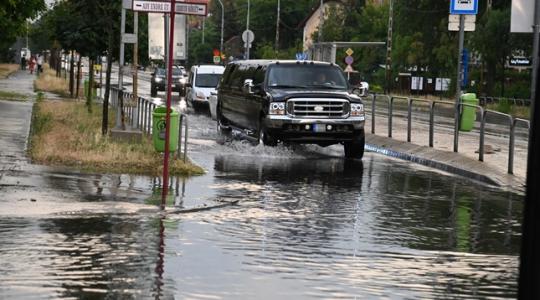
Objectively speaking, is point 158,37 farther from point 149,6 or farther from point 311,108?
point 149,6

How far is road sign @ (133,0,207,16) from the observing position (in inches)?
509

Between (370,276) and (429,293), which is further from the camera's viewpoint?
(370,276)

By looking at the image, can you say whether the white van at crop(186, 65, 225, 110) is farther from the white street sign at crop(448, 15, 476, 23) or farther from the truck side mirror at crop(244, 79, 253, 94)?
the truck side mirror at crop(244, 79, 253, 94)

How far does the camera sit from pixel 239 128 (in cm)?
2448

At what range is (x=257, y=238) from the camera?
410 inches

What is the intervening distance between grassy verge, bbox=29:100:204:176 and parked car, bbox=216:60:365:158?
2.61 meters

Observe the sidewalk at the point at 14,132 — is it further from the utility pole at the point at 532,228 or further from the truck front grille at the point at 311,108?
the utility pole at the point at 532,228

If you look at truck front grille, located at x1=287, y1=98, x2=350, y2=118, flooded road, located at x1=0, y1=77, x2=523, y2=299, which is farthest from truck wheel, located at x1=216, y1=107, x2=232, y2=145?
flooded road, located at x1=0, y1=77, x2=523, y2=299

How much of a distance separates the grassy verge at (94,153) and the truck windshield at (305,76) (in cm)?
326

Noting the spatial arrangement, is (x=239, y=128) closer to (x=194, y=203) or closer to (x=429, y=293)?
(x=194, y=203)

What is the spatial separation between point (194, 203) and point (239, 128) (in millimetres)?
11824

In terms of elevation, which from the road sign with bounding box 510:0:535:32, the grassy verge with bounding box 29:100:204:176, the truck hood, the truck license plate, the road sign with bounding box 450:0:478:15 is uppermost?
the road sign with bounding box 450:0:478:15

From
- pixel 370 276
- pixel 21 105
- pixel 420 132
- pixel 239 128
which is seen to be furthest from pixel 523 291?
pixel 21 105

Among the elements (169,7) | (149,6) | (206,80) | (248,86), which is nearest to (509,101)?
(206,80)
